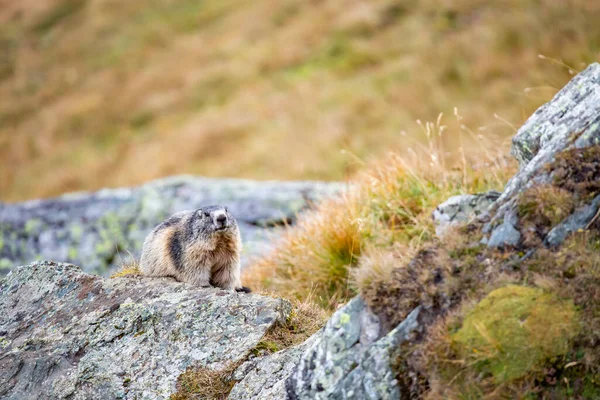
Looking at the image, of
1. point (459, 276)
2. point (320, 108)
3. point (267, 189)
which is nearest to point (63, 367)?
point (459, 276)

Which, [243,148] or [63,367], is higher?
[63,367]

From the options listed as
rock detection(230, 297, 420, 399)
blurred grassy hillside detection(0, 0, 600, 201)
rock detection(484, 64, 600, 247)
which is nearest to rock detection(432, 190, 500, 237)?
rock detection(484, 64, 600, 247)

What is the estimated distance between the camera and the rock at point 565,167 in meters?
4.22

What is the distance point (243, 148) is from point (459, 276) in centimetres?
2023

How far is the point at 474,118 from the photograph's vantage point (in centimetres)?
2103

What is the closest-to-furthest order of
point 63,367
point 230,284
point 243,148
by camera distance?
point 63,367 → point 230,284 → point 243,148

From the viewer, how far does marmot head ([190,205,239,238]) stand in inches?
281

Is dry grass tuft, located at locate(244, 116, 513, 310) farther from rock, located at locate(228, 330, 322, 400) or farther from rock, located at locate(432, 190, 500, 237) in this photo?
rock, located at locate(228, 330, 322, 400)

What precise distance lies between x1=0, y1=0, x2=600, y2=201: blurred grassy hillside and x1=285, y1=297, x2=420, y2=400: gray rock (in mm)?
14474

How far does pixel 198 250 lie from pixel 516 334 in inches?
164

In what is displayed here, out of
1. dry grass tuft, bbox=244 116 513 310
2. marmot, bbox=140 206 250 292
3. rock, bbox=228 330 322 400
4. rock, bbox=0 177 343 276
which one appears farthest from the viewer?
rock, bbox=0 177 343 276

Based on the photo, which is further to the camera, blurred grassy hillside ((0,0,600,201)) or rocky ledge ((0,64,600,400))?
blurred grassy hillside ((0,0,600,201))

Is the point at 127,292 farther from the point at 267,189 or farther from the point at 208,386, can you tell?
the point at 267,189

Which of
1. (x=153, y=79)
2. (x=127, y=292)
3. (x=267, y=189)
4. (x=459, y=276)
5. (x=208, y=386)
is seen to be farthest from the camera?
(x=153, y=79)
